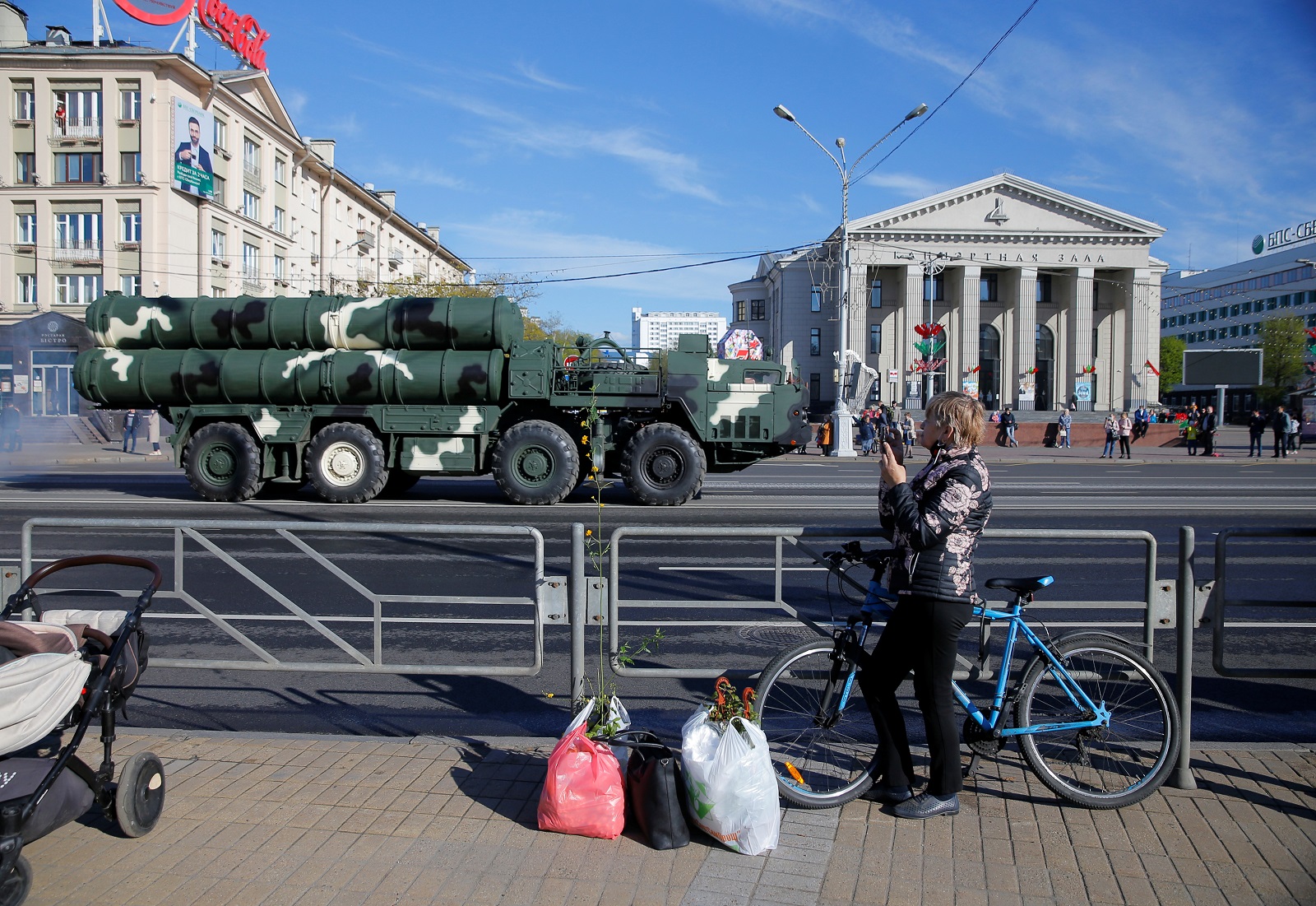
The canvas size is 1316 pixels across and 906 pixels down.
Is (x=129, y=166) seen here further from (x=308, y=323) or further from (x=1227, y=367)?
(x=1227, y=367)

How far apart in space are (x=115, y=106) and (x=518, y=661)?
43739mm

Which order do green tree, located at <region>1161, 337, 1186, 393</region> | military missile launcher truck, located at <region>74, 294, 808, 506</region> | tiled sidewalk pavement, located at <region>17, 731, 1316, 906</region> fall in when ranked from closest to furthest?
1. tiled sidewalk pavement, located at <region>17, 731, 1316, 906</region>
2. military missile launcher truck, located at <region>74, 294, 808, 506</region>
3. green tree, located at <region>1161, 337, 1186, 393</region>

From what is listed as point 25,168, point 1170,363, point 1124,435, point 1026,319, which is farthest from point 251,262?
point 1170,363

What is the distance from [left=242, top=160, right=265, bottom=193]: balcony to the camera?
1779 inches

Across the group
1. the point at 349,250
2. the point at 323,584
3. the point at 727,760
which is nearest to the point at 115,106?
the point at 349,250

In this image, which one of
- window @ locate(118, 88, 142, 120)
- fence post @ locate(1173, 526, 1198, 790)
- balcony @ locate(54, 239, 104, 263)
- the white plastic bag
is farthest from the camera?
balcony @ locate(54, 239, 104, 263)

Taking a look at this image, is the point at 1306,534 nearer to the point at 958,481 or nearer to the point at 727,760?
the point at 958,481

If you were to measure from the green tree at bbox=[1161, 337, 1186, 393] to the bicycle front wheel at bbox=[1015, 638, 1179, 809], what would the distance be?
97.7 m

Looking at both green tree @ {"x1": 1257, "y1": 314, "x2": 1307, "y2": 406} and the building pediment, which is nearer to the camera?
the building pediment

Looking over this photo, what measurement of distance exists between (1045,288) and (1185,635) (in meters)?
66.1

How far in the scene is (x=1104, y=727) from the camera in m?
3.95

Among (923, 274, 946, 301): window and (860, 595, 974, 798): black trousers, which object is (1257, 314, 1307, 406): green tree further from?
(860, 595, 974, 798): black trousers

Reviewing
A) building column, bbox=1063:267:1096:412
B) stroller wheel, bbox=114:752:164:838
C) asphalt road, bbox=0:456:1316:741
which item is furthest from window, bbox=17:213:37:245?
building column, bbox=1063:267:1096:412

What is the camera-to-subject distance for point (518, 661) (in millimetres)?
6180
